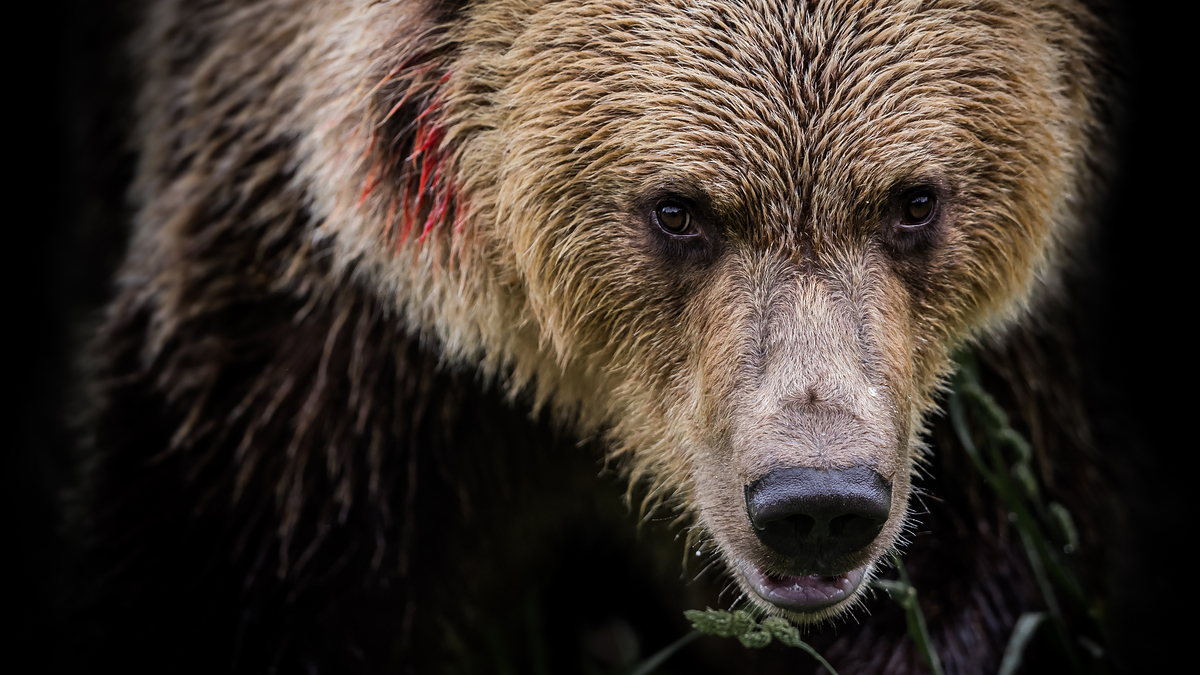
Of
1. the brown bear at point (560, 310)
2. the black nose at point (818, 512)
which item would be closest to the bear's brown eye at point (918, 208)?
the brown bear at point (560, 310)

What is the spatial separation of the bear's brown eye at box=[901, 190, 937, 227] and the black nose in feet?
2.20

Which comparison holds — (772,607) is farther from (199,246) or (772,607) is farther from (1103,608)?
(199,246)

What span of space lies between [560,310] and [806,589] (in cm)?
94

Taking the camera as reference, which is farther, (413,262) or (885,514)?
(413,262)

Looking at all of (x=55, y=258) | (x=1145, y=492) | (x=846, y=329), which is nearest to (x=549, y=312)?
(x=846, y=329)

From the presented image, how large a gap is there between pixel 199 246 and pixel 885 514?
2.45m

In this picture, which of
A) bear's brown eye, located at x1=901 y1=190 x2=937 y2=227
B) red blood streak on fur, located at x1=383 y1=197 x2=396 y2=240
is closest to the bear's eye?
bear's brown eye, located at x1=901 y1=190 x2=937 y2=227

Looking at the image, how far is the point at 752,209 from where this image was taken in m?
2.81

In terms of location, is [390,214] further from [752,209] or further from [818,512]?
[818,512]

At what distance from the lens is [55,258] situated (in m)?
6.53

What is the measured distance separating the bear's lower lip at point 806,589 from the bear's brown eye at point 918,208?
818mm

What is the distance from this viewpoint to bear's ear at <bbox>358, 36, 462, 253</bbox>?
10.5 ft

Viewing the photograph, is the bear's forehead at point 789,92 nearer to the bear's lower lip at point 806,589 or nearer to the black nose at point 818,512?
the black nose at point 818,512

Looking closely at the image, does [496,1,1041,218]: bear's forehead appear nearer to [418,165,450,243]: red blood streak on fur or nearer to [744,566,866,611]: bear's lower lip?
[418,165,450,243]: red blood streak on fur
